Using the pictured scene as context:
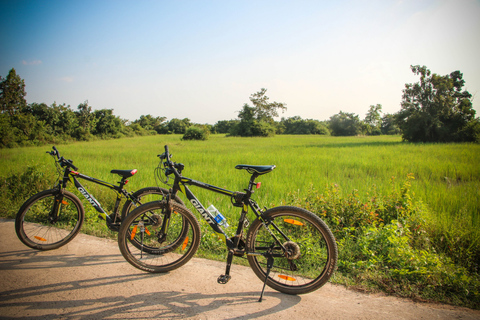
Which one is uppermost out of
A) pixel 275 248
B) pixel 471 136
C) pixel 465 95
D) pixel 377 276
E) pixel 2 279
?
pixel 465 95

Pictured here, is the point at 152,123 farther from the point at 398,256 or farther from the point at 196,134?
the point at 398,256

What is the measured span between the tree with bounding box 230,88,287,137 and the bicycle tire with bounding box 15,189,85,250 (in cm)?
3238

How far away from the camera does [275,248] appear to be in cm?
221

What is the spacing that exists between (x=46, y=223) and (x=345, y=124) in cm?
5122

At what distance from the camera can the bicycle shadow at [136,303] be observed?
6.09 feet

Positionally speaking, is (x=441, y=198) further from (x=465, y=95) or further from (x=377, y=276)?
(x=465, y=95)

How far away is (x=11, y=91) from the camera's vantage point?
27.7 feet

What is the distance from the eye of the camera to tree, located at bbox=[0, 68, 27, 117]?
24.7ft

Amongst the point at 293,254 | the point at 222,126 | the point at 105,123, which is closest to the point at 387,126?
the point at 222,126

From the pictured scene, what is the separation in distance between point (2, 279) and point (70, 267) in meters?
0.55

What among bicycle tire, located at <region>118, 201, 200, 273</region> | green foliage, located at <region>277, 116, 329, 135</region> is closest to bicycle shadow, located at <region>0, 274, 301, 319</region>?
bicycle tire, located at <region>118, 201, 200, 273</region>

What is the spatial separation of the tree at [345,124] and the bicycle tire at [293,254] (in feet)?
161

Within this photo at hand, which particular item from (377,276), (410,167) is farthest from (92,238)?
(410,167)

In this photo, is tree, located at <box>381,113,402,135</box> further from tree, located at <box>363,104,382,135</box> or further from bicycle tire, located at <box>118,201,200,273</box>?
bicycle tire, located at <box>118,201,200,273</box>
